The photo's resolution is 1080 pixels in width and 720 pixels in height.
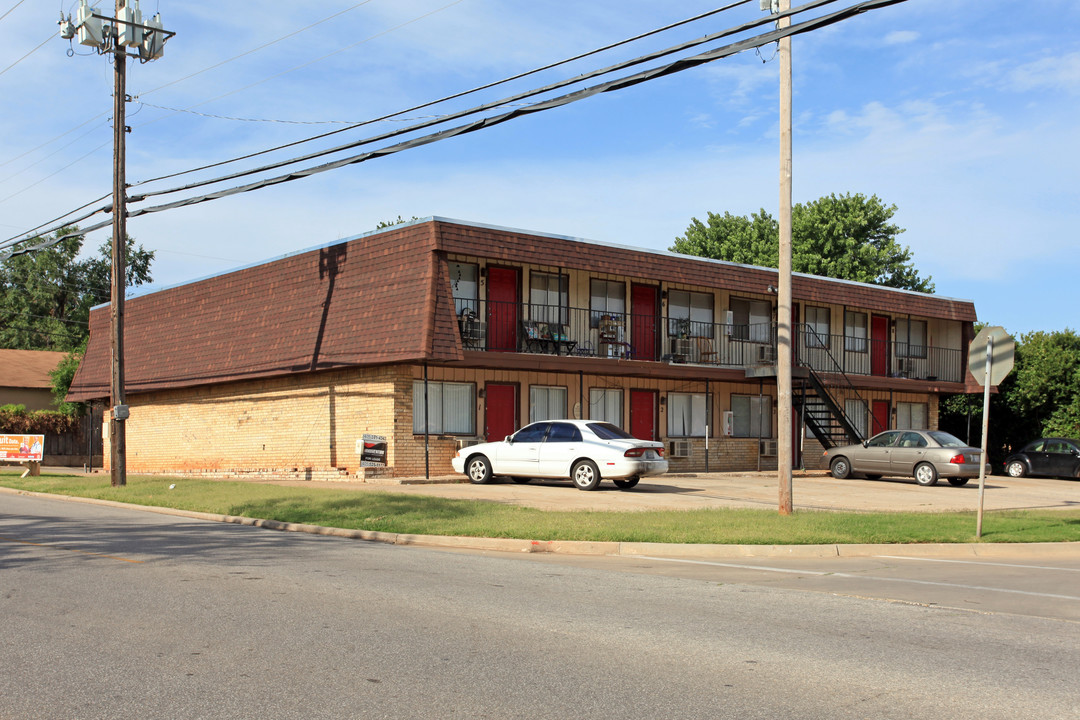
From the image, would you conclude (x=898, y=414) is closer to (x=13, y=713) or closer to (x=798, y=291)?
(x=798, y=291)

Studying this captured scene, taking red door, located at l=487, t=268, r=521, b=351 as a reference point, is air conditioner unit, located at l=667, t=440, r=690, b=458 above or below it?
below

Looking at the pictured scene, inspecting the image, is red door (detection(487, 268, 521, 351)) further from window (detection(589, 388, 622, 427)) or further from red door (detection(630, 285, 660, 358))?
red door (detection(630, 285, 660, 358))

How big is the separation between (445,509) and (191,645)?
9873 millimetres

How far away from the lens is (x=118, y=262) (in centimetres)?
2405

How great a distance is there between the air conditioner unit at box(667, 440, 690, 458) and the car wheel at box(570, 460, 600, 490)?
9229 millimetres

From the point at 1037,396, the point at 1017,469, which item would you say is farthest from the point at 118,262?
the point at 1037,396

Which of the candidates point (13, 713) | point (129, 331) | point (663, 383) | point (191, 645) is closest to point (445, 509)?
point (191, 645)

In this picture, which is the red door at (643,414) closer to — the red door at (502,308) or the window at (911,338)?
the red door at (502,308)

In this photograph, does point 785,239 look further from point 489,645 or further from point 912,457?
point 912,457

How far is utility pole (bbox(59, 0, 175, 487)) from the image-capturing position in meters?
23.9

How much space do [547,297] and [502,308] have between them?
1625mm

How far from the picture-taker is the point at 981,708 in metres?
5.75

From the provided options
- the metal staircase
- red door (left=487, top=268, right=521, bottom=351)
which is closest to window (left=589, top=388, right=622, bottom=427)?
red door (left=487, top=268, right=521, bottom=351)

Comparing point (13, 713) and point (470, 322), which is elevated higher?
point (470, 322)
